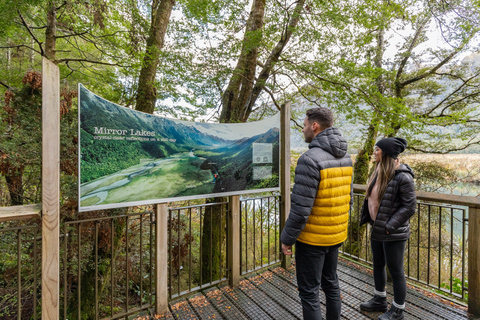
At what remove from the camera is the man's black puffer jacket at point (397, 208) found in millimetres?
1748

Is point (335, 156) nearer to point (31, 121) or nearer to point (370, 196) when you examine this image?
point (370, 196)

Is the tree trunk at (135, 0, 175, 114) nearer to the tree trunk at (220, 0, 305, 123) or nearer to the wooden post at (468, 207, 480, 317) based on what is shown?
the tree trunk at (220, 0, 305, 123)

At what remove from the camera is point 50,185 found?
154cm

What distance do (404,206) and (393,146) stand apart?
19.7 inches

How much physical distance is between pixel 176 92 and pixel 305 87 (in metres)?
3.05

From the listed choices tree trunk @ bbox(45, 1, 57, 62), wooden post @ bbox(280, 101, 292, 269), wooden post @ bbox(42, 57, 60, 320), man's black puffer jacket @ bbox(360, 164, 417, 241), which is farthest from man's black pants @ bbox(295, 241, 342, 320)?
tree trunk @ bbox(45, 1, 57, 62)

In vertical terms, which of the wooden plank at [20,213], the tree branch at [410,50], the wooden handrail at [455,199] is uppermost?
the tree branch at [410,50]

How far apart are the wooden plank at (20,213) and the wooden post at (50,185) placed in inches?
2.2

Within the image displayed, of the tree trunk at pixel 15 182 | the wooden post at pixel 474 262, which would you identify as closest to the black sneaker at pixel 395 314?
the wooden post at pixel 474 262

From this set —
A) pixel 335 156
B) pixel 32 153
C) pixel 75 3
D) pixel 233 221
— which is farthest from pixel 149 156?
pixel 75 3

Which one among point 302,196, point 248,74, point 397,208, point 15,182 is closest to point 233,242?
point 302,196

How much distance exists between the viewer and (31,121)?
306cm

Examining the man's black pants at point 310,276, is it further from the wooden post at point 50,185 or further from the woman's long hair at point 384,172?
the wooden post at point 50,185

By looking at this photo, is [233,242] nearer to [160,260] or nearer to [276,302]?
[276,302]
